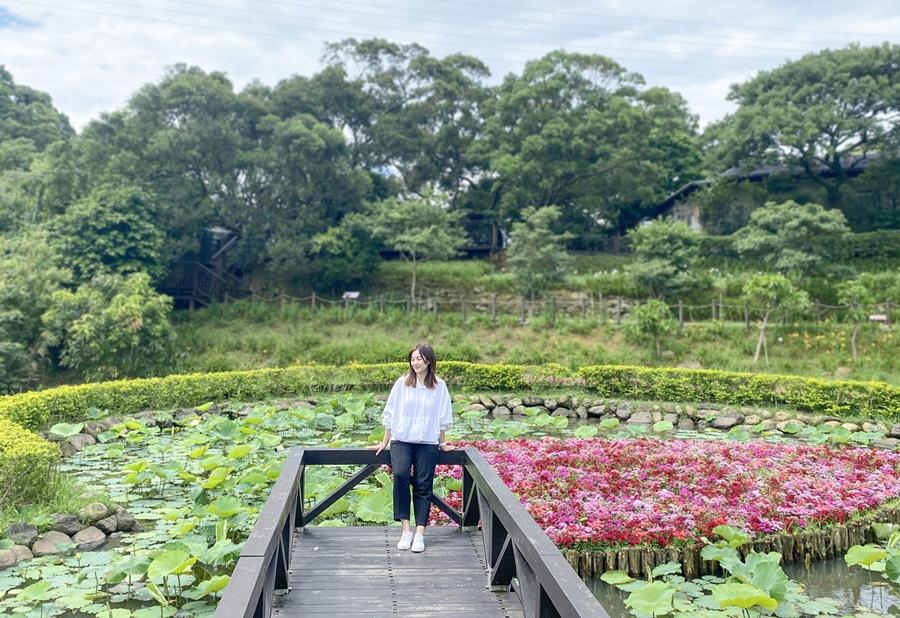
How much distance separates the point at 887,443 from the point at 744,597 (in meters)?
9.06

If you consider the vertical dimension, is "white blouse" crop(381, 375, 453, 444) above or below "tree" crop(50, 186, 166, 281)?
below

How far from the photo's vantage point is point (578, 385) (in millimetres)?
15578

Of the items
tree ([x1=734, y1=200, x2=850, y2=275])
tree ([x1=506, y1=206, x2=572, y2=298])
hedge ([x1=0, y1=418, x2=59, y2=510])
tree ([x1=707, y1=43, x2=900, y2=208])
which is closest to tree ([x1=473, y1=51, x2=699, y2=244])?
tree ([x1=707, y1=43, x2=900, y2=208])

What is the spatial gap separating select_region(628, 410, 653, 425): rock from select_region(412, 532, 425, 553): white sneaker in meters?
9.51

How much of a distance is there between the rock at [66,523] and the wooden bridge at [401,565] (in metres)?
2.69

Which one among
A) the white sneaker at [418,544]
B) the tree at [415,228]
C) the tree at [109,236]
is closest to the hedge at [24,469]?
the white sneaker at [418,544]

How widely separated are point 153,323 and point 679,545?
51.6 feet

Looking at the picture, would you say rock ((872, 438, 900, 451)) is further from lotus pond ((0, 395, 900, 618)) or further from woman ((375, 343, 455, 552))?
woman ((375, 343, 455, 552))

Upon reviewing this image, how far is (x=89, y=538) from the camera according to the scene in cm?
621

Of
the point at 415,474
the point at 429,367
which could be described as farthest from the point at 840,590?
the point at 429,367

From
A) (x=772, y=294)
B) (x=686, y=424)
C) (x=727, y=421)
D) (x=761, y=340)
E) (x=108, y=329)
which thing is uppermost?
(x=772, y=294)

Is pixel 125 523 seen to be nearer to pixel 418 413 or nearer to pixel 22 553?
pixel 22 553

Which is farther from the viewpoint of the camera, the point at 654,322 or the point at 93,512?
the point at 654,322

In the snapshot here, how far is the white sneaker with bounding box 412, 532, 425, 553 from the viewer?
458 cm
